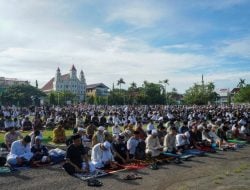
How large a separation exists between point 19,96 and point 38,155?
8453 cm

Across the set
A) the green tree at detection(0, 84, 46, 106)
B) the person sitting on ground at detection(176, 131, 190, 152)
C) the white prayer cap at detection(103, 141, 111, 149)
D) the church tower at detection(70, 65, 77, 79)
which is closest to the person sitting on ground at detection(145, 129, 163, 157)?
the person sitting on ground at detection(176, 131, 190, 152)

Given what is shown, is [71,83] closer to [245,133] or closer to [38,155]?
[245,133]

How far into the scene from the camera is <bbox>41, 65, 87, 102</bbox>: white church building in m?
147

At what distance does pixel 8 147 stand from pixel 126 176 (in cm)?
624

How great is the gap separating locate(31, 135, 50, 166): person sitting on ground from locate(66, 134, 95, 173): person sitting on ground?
2.16m

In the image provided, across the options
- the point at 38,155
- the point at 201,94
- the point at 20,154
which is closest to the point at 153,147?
the point at 38,155

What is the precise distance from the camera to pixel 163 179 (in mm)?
10766

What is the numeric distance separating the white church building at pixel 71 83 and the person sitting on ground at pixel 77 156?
135m

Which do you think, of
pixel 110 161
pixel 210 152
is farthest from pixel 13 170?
pixel 210 152

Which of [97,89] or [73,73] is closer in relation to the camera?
[73,73]

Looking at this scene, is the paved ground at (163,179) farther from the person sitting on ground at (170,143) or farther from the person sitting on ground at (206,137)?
the person sitting on ground at (206,137)

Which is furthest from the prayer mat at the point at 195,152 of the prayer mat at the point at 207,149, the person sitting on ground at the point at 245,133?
the person sitting on ground at the point at 245,133

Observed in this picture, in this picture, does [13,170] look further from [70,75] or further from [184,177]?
[70,75]

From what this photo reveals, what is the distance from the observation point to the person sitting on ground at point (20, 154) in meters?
12.1
